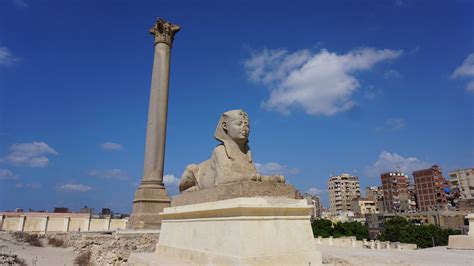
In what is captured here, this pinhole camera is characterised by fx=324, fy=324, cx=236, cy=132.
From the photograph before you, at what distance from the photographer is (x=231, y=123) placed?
5883 millimetres

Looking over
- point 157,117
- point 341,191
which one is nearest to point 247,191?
point 157,117

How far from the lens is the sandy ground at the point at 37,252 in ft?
36.6

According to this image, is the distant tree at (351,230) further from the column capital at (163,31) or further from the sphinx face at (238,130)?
the sphinx face at (238,130)

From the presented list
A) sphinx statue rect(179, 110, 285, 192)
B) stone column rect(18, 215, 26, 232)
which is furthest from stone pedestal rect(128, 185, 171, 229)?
sphinx statue rect(179, 110, 285, 192)

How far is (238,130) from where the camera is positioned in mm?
5797

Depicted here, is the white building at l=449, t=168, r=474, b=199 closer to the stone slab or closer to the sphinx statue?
the stone slab

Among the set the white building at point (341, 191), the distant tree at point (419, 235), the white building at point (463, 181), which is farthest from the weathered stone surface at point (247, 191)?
the white building at point (341, 191)

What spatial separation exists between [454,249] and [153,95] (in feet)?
41.9

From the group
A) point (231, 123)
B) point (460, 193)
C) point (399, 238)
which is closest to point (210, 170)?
point (231, 123)

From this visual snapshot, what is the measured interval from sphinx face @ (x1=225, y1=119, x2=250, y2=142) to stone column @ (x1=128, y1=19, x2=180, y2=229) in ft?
29.0

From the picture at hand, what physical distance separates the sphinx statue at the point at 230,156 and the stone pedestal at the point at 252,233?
50 centimetres

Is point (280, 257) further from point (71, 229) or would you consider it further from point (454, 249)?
point (71, 229)

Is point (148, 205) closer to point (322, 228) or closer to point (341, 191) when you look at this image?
point (322, 228)

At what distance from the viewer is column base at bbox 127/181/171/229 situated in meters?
13.2
